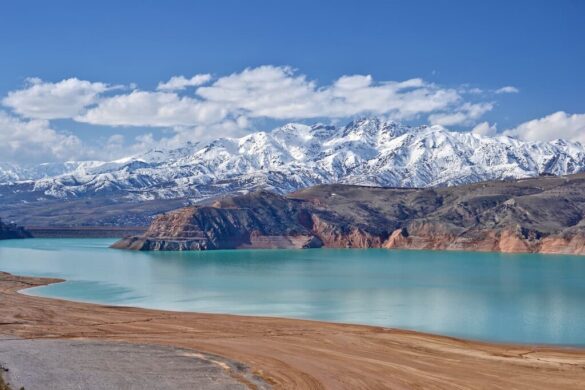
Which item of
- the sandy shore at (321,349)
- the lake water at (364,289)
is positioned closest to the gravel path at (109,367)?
the sandy shore at (321,349)

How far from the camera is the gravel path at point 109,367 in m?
38.7

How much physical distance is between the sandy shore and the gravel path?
82.3 inches

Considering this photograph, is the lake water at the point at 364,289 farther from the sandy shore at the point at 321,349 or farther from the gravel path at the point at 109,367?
the gravel path at the point at 109,367

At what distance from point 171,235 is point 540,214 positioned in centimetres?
9236

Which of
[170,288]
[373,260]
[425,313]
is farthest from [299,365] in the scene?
[373,260]

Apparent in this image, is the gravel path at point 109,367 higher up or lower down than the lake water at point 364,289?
lower down

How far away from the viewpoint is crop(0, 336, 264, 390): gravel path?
38688mm

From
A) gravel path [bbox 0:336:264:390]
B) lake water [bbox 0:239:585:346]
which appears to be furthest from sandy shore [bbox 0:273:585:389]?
lake water [bbox 0:239:585:346]

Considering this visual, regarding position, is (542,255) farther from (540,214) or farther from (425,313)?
(425,313)

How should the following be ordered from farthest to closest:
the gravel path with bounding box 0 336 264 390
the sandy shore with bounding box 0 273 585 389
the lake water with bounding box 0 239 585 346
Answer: the lake water with bounding box 0 239 585 346, the sandy shore with bounding box 0 273 585 389, the gravel path with bounding box 0 336 264 390

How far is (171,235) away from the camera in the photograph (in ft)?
633

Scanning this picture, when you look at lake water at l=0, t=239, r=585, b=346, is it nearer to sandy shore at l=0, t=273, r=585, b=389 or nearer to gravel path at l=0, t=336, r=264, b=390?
sandy shore at l=0, t=273, r=585, b=389

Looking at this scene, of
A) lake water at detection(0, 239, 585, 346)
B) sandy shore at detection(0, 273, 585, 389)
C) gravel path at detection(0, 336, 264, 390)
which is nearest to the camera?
gravel path at detection(0, 336, 264, 390)

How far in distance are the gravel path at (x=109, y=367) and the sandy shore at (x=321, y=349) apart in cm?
209
